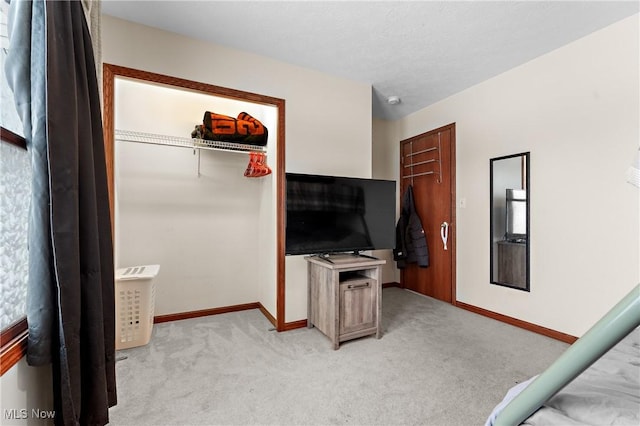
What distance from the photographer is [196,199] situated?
3006 millimetres

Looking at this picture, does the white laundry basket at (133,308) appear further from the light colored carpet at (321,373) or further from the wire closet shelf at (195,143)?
the wire closet shelf at (195,143)

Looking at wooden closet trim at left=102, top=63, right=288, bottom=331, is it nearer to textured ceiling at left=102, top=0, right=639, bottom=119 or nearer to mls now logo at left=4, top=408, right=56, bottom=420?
textured ceiling at left=102, top=0, right=639, bottom=119

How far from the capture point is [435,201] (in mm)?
3570

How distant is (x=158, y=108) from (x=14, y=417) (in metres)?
2.70

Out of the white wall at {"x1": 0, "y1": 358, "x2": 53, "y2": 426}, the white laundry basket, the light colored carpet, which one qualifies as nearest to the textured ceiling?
the white laundry basket

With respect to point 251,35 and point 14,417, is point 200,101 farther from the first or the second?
point 14,417

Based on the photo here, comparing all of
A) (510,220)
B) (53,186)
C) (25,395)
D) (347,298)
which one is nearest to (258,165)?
(347,298)

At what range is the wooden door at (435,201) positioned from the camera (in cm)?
337

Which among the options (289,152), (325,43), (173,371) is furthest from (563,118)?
(173,371)

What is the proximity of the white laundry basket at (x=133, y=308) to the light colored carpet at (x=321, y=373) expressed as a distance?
0.10 m

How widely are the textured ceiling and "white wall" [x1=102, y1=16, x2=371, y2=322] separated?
92 millimetres

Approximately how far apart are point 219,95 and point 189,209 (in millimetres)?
1243

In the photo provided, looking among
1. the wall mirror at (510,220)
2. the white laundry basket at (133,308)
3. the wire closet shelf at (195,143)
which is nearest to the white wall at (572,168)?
the wall mirror at (510,220)

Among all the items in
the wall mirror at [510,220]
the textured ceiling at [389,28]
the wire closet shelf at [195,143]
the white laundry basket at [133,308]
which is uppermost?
the textured ceiling at [389,28]
